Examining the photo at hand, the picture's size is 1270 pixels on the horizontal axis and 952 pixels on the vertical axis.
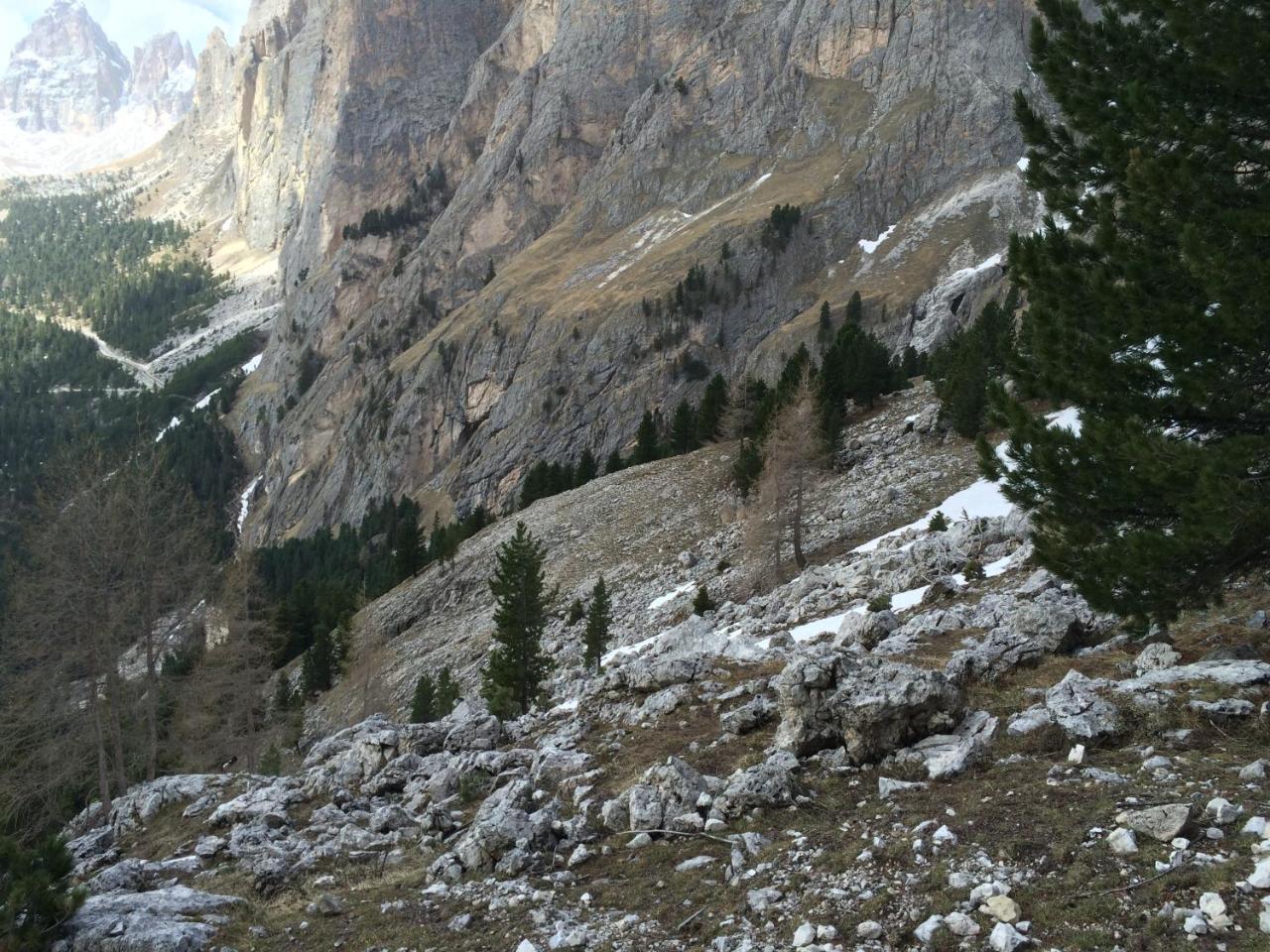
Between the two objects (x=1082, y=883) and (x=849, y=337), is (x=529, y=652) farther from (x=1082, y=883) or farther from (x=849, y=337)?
(x=849, y=337)

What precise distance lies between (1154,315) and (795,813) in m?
6.44

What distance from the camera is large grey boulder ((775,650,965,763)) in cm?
988

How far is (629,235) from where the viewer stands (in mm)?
121188

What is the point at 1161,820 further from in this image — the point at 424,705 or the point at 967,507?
the point at 424,705

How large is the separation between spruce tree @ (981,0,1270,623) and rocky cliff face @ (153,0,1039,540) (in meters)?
73.1

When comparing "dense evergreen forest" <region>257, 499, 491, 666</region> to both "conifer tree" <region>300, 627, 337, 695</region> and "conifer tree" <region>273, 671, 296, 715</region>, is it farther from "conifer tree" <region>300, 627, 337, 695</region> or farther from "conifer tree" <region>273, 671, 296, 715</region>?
"conifer tree" <region>273, 671, 296, 715</region>

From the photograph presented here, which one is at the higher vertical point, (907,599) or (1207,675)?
(1207,675)

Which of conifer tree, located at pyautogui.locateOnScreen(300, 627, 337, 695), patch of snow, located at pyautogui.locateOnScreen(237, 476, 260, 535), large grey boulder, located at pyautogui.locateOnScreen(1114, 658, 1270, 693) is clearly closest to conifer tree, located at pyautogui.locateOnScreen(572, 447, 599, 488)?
conifer tree, located at pyautogui.locateOnScreen(300, 627, 337, 695)

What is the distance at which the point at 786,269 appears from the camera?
101438 mm

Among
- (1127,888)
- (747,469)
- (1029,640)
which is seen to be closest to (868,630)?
(1029,640)

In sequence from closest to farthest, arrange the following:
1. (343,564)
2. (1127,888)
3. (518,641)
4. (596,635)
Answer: (1127,888) → (518,641) → (596,635) → (343,564)

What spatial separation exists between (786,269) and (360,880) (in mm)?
98686

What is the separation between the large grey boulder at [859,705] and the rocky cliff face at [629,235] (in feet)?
244

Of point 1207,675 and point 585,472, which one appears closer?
point 1207,675
